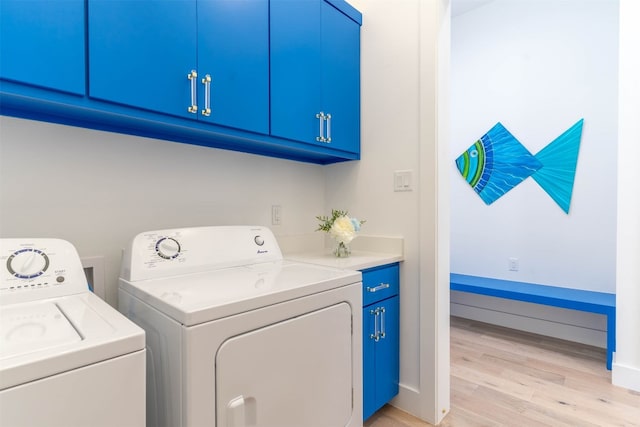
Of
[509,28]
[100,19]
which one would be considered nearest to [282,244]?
[100,19]

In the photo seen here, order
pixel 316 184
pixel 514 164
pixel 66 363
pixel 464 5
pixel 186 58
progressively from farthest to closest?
pixel 464 5
pixel 514 164
pixel 316 184
pixel 186 58
pixel 66 363

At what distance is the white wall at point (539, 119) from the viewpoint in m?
2.62

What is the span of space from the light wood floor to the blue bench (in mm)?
306

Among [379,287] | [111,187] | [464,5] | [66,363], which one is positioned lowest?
[379,287]

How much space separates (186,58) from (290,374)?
1.21 m

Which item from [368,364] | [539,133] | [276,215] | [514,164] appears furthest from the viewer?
[514,164]

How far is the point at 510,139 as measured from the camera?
9.97 feet

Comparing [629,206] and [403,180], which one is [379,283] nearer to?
[403,180]

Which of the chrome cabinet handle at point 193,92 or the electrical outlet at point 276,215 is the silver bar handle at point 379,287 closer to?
the electrical outlet at point 276,215

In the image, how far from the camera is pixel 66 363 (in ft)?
2.06

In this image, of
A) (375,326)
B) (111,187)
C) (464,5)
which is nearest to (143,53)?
(111,187)

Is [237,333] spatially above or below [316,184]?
below

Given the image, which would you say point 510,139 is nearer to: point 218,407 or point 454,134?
point 454,134

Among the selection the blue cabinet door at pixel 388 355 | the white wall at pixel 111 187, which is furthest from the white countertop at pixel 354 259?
the white wall at pixel 111 187
